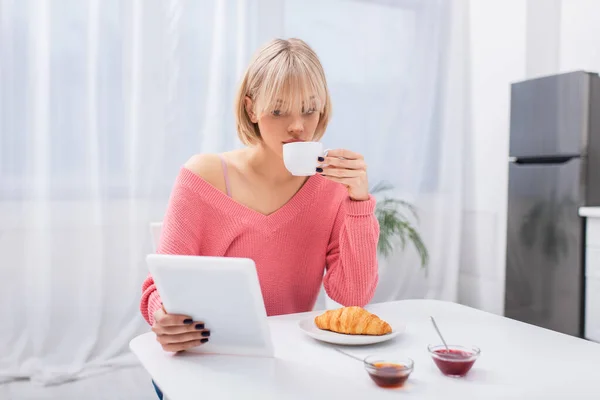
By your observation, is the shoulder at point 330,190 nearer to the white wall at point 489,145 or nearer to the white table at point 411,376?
the white table at point 411,376

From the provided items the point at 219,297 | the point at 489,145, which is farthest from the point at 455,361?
the point at 489,145

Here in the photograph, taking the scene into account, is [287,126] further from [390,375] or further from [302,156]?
[390,375]

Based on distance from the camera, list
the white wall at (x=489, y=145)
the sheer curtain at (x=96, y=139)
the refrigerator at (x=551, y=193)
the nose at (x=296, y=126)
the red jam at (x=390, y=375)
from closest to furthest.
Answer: the red jam at (x=390, y=375) → the nose at (x=296, y=126) → the sheer curtain at (x=96, y=139) → the refrigerator at (x=551, y=193) → the white wall at (x=489, y=145)

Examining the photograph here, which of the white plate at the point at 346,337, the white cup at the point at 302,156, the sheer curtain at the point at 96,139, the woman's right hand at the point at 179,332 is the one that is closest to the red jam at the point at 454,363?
the white plate at the point at 346,337

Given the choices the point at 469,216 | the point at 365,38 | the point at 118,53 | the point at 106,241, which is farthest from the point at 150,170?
the point at 469,216

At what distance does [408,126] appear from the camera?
3.59 meters

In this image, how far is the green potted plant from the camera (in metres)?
3.25

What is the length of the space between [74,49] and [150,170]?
642 mm

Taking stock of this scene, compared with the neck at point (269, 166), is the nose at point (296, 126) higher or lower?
higher

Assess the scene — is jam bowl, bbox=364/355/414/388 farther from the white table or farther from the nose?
the nose

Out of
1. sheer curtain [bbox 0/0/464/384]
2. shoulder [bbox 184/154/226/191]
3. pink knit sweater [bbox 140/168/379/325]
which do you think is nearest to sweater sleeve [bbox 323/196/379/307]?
pink knit sweater [bbox 140/168/379/325]

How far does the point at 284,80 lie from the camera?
130 centimetres

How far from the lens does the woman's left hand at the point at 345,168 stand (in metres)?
1.24

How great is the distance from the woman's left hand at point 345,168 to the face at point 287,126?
0.34 ft
